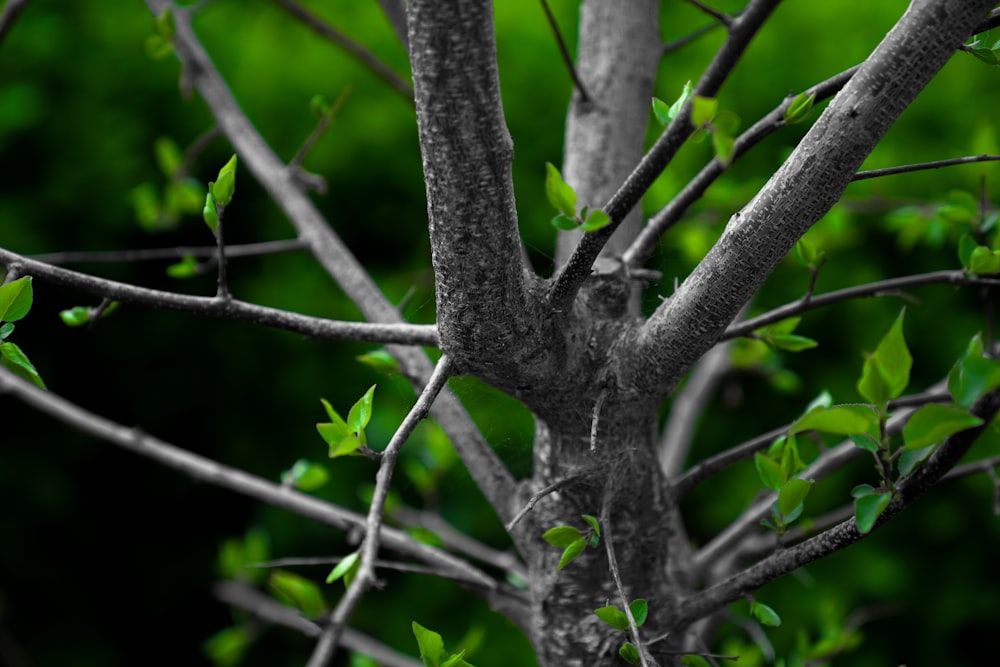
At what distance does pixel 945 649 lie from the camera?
204 centimetres

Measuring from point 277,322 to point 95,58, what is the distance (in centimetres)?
188

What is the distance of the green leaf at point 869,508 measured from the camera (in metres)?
0.58

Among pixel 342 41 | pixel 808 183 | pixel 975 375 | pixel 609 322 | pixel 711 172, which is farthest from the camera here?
pixel 342 41

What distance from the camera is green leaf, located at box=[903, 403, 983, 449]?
516mm

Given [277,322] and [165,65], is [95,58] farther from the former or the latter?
[277,322]

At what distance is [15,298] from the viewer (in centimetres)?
66

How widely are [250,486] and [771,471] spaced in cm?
74

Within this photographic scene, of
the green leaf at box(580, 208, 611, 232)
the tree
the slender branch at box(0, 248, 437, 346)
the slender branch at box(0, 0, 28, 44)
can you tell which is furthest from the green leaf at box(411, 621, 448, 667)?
the slender branch at box(0, 0, 28, 44)

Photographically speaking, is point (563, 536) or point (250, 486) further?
point (250, 486)

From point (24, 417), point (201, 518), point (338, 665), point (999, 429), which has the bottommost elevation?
point (338, 665)

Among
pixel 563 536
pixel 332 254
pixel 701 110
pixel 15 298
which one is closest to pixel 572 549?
pixel 563 536

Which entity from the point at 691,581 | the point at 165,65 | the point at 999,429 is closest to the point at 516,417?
the point at 691,581

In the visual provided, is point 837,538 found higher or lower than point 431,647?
higher

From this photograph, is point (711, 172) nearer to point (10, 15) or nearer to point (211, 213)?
point (211, 213)
